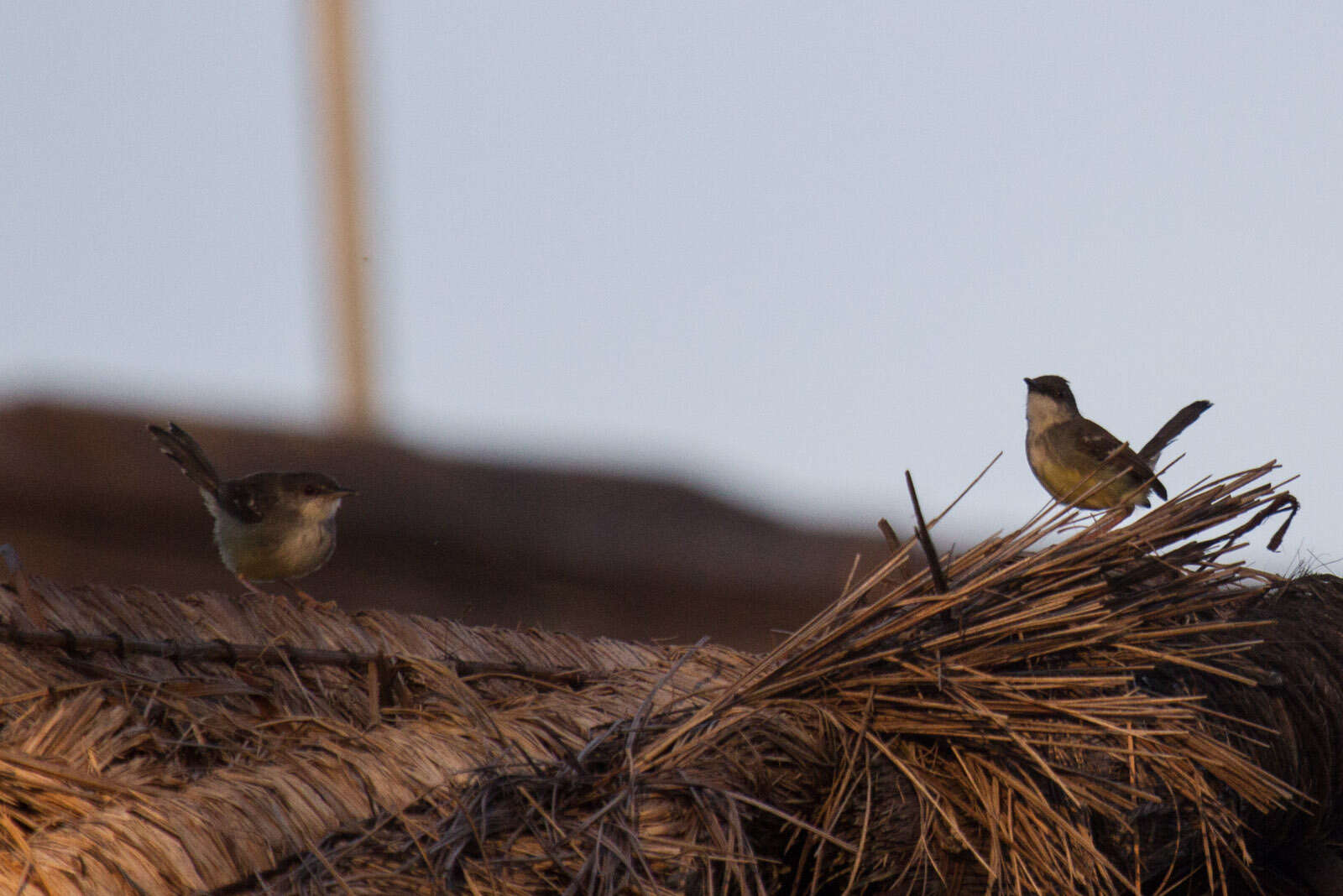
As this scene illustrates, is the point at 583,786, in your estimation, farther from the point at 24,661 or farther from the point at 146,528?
the point at 146,528

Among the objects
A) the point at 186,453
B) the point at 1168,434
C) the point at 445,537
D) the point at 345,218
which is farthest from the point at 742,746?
the point at 345,218

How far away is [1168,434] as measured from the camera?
4723 millimetres

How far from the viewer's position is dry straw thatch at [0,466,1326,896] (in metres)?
1.71

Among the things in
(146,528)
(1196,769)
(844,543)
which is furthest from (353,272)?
(1196,769)

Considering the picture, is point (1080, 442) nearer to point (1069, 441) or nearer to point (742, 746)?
point (1069, 441)

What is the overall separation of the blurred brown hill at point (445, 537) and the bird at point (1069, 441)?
2560mm

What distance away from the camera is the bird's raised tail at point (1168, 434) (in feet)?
14.7

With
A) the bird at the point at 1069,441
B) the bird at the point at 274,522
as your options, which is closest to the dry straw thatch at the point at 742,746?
the bird at the point at 1069,441

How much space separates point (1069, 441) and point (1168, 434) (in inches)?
16.7

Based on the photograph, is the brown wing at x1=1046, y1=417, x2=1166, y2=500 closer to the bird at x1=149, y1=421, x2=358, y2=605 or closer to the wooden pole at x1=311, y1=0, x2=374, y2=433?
the bird at x1=149, y1=421, x2=358, y2=605

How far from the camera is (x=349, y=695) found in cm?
237

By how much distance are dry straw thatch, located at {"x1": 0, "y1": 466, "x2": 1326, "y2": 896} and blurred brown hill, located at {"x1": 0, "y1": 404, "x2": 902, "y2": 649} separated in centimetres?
556

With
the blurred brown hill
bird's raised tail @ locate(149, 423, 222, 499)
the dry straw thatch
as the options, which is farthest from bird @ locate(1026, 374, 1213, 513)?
bird's raised tail @ locate(149, 423, 222, 499)

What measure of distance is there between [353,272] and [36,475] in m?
3.20
